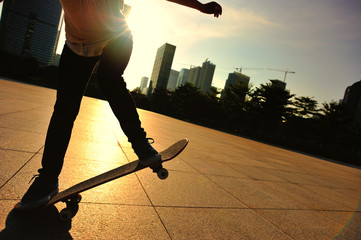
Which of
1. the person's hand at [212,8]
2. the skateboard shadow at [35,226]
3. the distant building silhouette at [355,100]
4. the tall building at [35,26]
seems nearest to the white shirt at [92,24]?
the person's hand at [212,8]

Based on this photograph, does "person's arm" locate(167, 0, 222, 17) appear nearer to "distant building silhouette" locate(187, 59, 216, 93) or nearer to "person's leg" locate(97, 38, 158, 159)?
→ "person's leg" locate(97, 38, 158, 159)

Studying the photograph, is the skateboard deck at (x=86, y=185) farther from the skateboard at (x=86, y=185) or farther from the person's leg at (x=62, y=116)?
the person's leg at (x=62, y=116)

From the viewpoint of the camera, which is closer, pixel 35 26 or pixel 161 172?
pixel 161 172

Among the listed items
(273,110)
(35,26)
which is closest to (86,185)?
(273,110)

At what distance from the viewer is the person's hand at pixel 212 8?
5.74 feet

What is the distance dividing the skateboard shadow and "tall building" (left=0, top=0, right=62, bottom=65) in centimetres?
14180

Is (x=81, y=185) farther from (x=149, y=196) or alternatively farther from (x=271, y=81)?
(x=271, y=81)

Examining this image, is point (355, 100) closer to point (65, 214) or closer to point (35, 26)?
point (65, 214)

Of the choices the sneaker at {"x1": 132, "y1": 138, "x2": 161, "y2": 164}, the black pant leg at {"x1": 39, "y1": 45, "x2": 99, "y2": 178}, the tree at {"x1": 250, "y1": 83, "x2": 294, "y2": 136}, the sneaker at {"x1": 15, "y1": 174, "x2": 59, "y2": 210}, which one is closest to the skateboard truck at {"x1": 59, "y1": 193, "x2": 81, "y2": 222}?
the sneaker at {"x1": 15, "y1": 174, "x2": 59, "y2": 210}

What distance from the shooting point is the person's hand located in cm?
175

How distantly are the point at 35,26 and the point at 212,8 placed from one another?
17331cm

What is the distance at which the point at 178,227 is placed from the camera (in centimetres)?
154

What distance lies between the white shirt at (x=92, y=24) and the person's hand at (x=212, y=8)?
68cm

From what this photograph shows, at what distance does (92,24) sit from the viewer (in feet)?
4.53
